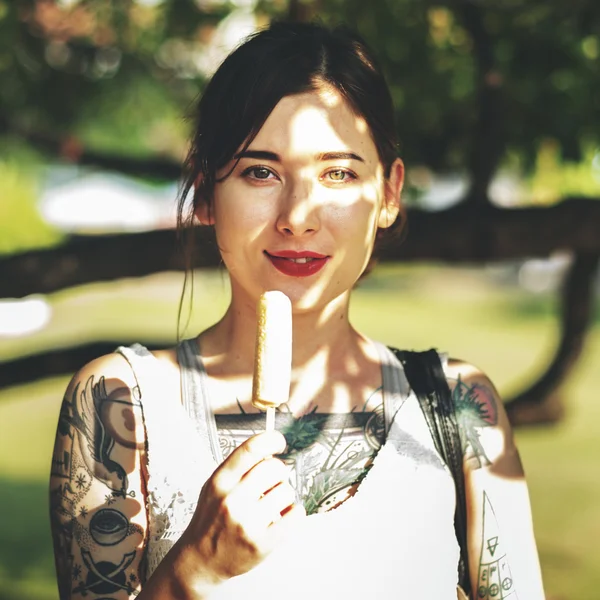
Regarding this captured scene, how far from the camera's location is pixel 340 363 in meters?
2.40

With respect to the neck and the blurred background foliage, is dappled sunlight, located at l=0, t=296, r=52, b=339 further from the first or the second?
the neck

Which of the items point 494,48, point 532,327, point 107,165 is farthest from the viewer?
point 532,327

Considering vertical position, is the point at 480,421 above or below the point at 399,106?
below

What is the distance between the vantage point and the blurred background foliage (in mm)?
4801

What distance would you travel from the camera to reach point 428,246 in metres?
4.80

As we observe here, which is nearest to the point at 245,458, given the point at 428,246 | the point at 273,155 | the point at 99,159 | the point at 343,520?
the point at 343,520

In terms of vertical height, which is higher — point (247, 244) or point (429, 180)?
point (429, 180)

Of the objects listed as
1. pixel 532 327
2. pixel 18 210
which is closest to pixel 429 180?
pixel 18 210

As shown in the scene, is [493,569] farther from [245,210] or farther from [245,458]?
[245,210]

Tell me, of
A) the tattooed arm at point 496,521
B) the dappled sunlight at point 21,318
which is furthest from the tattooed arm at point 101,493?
the dappled sunlight at point 21,318

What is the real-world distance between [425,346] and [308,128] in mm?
13784

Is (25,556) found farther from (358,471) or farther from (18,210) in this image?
(18,210)

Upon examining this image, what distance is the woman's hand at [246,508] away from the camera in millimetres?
1820

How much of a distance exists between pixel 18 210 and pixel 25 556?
6072mm
